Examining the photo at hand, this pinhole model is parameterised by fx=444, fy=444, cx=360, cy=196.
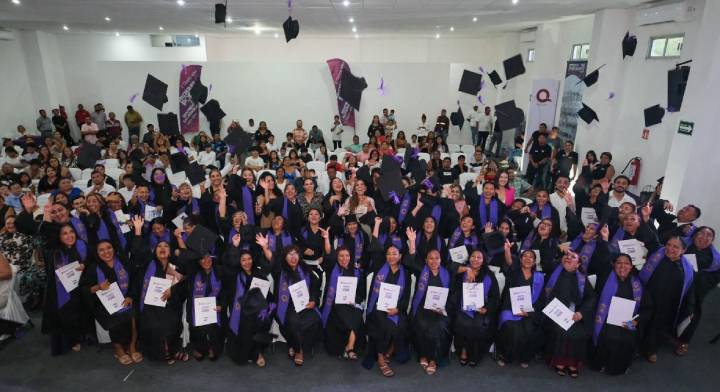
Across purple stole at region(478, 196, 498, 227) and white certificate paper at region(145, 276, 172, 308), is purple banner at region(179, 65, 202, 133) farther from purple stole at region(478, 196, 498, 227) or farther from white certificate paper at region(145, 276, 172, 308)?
purple stole at region(478, 196, 498, 227)

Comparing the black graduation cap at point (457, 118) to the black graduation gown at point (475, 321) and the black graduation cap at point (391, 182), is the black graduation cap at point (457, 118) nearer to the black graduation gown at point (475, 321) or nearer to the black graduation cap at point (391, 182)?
the black graduation cap at point (391, 182)

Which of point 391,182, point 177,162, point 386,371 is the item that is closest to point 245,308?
point 386,371

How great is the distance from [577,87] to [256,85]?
7615mm

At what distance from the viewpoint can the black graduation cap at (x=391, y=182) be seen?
16.4ft

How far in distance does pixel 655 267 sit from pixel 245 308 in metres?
3.52

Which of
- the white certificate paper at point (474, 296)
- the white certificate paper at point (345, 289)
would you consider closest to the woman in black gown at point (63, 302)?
the white certificate paper at point (345, 289)

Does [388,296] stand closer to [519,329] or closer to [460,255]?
[460,255]

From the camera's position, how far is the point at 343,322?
3.79 metres

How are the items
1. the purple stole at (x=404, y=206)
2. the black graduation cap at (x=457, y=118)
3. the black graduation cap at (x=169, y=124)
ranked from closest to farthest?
the purple stole at (x=404, y=206), the black graduation cap at (x=169, y=124), the black graduation cap at (x=457, y=118)

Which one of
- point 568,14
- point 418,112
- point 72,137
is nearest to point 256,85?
point 418,112

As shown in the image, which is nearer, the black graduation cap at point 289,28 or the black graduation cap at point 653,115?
the black graduation cap at point 289,28

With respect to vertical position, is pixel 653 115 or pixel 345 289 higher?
pixel 653 115

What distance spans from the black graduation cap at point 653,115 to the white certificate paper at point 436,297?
5701 mm

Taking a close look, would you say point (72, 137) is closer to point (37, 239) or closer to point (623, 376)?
point (37, 239)
